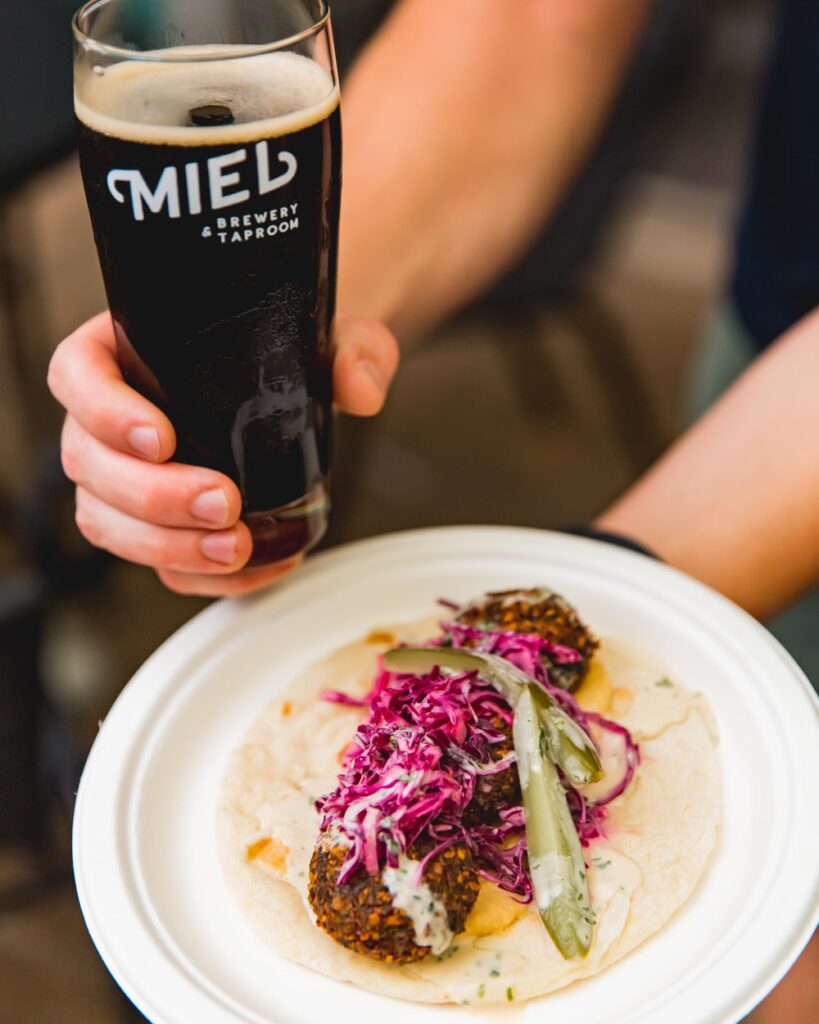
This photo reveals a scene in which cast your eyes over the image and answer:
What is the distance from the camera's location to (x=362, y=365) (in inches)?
37.4

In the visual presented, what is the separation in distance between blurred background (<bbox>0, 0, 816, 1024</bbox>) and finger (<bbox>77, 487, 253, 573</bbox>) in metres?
0.14

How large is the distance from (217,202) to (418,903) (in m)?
0.43

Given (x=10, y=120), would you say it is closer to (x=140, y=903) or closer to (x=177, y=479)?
(x=177, y=479)

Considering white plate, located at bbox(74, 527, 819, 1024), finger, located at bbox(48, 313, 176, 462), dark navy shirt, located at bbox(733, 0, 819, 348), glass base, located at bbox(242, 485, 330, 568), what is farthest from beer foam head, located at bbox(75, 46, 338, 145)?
dark navy shirt, located at bbox(733, 0, 819, 348)

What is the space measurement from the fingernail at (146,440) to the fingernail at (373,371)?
20 centimetres

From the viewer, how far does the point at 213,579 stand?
3.14 feet

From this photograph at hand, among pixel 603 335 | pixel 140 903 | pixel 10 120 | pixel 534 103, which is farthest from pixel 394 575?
pixel 603 335

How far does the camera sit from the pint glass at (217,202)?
0.70 m

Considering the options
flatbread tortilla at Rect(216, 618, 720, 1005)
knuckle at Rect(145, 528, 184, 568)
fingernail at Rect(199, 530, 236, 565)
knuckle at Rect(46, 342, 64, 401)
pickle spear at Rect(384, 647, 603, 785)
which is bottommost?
flatbread tortilla at Rect(216, 618, 720, 1005)

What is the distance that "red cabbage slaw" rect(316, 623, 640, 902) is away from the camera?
72cm

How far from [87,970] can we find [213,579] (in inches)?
12.0

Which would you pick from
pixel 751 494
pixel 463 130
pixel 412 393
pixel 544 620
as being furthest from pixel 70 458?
pixel 412 393

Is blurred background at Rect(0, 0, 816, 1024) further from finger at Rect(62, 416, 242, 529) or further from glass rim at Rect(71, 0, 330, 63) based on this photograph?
glass rim at Rect(71, 0, 330, 63)

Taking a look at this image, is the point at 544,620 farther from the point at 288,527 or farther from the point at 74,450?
the point at 74,450
